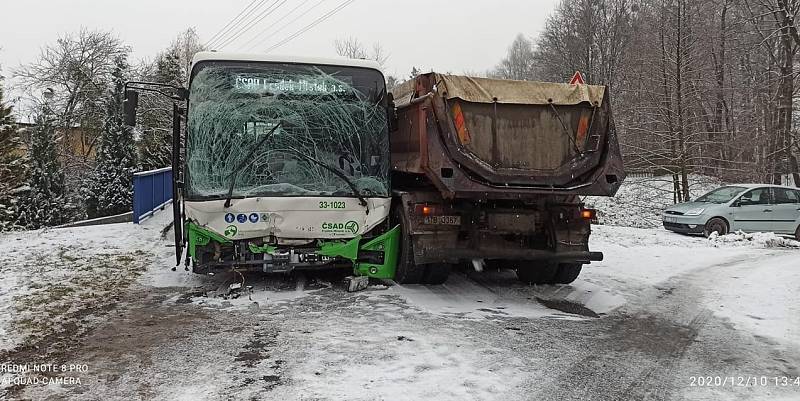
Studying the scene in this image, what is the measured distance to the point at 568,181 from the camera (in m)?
7.68

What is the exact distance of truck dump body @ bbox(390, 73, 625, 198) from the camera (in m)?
A: 7.32

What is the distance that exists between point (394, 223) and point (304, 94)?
200 cm

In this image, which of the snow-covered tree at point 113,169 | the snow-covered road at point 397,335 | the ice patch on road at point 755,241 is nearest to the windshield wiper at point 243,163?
the snow-covered road at point 397,335

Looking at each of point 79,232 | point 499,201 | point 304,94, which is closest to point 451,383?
point 499,201

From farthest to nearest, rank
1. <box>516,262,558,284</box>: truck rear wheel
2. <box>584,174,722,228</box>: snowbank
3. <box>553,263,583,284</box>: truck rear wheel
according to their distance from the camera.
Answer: <box>584,174,722,228</box>: snowbank, <box>516,262,558,284</box>: truck rear wheel, <box>553,263,583,284</box>: truck rear wheel

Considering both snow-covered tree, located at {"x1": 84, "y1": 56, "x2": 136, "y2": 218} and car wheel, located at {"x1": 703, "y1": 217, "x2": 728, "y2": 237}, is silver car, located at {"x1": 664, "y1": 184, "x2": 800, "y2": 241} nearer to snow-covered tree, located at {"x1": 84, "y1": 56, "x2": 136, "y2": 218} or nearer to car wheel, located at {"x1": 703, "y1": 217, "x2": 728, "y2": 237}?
car wheel, located at {"x1": 703, "y1": 217, "x2": 728, "y2": 237}

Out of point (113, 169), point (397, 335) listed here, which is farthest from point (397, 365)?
point (113, 169)

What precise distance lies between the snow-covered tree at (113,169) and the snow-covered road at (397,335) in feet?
75.0

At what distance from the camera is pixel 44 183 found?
33.2 m

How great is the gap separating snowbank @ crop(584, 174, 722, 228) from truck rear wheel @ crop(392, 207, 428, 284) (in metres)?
18.0

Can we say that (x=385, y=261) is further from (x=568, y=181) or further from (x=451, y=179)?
(x=568, y=181)

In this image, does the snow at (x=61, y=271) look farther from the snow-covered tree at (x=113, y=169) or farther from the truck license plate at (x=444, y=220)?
the snow-covered tree at (x=113, y=169)

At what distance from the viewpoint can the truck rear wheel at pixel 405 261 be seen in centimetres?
789

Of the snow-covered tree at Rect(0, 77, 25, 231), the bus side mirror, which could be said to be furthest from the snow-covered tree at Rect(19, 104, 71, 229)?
the bus side mirror
